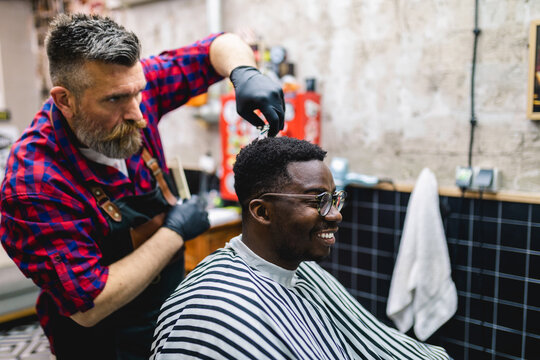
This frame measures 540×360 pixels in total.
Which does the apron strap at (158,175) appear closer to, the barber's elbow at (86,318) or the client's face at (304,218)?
the barber's elbow at (86,318)

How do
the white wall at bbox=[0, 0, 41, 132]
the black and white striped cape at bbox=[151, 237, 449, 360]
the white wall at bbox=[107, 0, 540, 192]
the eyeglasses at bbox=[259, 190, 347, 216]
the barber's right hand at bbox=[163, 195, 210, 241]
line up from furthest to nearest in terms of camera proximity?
the white wall at bbox=[0, 0, 41, 132], the white wall at bbox=[107, 0, 540, 192], the barber's right hand at bbox=[163, 195, 210, 241], the eyeglasses at bbox=[259, 190, 347, 216], the black and white striped cape at bbox=[151, 237, 449, 360]

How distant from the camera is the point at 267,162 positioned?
1.23 metres

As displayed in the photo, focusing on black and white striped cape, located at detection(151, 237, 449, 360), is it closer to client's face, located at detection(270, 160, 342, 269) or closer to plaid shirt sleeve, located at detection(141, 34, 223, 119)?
client's face, located at detection(270, 160, 342, 269)

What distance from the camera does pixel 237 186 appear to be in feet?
4.34

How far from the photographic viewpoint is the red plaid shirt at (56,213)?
1.21 meters

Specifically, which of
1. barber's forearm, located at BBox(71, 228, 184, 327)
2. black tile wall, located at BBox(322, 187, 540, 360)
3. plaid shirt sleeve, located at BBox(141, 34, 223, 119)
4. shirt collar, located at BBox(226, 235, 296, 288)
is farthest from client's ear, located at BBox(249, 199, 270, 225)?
black tile wall, located at BBox(322, 187, 540, 360)

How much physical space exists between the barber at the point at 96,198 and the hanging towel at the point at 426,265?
5.10ft

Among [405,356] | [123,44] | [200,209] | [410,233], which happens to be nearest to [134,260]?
[200,209]

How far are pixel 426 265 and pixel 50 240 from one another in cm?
219

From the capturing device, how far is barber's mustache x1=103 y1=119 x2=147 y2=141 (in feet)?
4.47

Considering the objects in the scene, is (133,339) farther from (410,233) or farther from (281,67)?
(281,67)

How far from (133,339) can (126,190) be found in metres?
0.56

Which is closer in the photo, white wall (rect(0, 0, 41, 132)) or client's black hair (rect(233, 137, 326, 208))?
client's black hair (rect(233, 137, 326, 208))

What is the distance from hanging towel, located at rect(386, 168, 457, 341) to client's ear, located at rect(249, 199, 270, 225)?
1673mm
